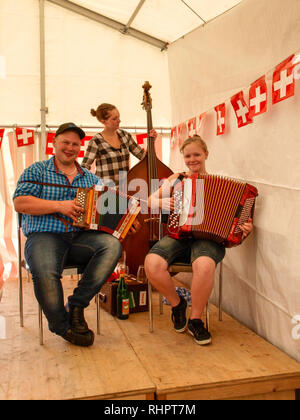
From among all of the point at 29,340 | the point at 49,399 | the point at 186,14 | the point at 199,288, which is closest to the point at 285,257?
the point at 199,288

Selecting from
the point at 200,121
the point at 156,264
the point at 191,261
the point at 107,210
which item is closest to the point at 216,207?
the point at 191,261

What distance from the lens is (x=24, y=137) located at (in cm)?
367

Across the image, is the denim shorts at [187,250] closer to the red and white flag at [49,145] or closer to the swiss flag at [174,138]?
the swiss flag at [174,138]

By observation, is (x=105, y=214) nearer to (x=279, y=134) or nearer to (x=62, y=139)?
(x=62, y=139)

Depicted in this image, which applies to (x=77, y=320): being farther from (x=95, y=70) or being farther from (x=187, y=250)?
(x=95, y=70)

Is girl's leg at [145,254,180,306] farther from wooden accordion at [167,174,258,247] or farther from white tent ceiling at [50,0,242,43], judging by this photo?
white tent ceiling at [50,0,242,43]

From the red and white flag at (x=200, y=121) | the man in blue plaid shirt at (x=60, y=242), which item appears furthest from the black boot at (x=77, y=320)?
the red and white flag at (x=200, y=121)

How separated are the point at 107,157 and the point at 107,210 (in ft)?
3.27

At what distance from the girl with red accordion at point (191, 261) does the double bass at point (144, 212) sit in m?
0.37

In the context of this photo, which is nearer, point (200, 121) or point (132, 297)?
point (132, 297)

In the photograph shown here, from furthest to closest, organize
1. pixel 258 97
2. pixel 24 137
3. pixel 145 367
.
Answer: pixel 24 137
pixel 258 97
pixel 145 367

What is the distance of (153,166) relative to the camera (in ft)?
8.93

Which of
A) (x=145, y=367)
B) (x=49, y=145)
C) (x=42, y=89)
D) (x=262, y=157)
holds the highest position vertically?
(x=42, y=89)

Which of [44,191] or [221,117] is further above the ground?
[221,117]
